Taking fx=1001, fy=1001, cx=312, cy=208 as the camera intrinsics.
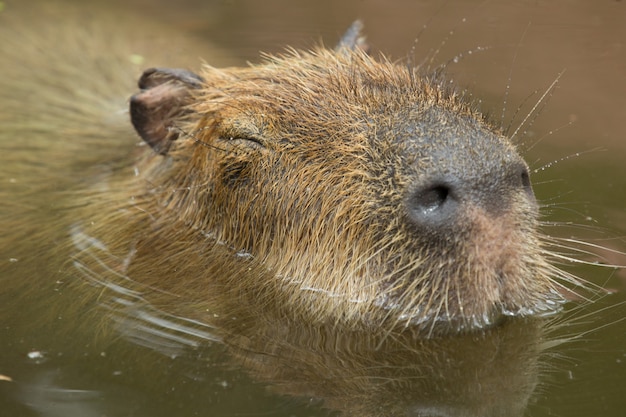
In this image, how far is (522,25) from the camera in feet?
19.5

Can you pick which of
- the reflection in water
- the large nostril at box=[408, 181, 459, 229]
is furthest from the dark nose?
the reflection in water

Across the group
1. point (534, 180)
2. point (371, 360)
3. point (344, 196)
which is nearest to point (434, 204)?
point (344, 196)

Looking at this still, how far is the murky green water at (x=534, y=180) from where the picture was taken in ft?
9.17

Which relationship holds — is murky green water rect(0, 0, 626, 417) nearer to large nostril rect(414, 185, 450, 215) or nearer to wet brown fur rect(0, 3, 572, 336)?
wet brown fur rect(0, 3, 572, 336)

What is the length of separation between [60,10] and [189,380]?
3.78 meters

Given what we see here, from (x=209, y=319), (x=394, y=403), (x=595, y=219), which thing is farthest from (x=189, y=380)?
(x=595, y=219)

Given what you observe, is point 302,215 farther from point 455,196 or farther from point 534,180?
point 534,180

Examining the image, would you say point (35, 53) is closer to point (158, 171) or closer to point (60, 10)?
point (60, 10)

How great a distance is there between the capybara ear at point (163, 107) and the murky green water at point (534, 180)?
70cm

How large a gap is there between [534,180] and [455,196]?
1.40 meters

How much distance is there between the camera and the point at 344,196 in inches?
125

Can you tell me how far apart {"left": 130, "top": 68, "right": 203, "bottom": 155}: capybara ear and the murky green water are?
2.31 feet

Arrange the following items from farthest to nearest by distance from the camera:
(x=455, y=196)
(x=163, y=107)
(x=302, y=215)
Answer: (x=163, y=107) < (x=302, y=215) < (x=455, y=196)

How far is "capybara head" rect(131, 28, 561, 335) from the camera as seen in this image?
2.93m
